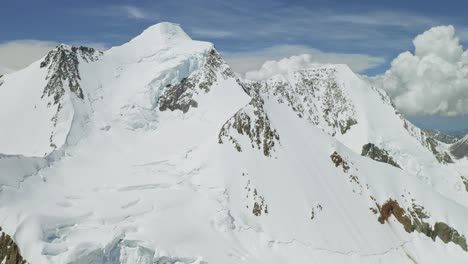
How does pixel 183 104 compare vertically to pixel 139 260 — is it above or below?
above

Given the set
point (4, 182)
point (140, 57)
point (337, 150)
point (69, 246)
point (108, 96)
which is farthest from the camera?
point (140, 57)

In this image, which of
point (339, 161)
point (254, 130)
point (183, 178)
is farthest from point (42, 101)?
point (339, 161)

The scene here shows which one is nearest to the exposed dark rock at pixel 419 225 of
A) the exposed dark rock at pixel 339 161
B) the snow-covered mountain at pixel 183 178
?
the snow-covered mountain at pixel 183 178

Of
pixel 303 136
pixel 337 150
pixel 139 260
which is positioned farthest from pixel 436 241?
Result: pixel 139 260

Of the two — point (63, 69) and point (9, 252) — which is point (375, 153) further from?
point (9, 252)

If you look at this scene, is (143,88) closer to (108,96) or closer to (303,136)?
(108,96)
